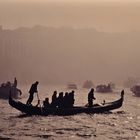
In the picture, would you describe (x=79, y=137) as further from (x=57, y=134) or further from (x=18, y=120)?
(x=18, y=120)

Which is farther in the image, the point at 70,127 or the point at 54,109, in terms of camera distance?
the point at 54,109

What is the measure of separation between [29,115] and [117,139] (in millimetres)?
13024

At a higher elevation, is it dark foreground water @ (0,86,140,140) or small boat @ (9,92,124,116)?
small boat @ (9,92,124,116)

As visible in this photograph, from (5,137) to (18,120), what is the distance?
9.25 m

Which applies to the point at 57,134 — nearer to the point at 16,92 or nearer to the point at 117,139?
the point at 117,139

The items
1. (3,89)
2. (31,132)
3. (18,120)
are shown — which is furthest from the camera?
(3,89)

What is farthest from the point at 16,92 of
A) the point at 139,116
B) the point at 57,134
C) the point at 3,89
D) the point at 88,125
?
the point at 57,134

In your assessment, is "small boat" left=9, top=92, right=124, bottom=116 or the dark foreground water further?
"small boat" left=9, top=92, right=124, bottom=116

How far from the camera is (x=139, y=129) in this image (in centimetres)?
4206

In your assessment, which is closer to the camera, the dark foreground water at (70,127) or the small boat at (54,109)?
the dark foreground water at (70,127)

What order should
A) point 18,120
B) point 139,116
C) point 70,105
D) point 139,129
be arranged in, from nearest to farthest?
point 139,129 < point 18,120 < point 70,105 < point 139,116

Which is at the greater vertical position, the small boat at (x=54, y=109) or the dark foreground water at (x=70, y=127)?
the small boat at (x=54, y=109)

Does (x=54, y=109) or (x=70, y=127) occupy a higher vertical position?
(x=54, y=109)

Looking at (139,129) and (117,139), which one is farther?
(139,129)
